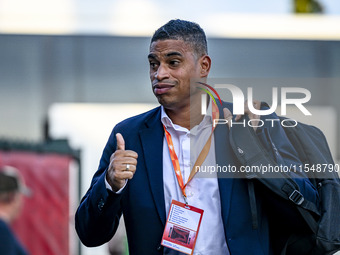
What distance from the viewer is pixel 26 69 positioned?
6.09 meters

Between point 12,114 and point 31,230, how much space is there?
3.97 ft

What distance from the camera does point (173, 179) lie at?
101 inches

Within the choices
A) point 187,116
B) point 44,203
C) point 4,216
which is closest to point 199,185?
point 187,116

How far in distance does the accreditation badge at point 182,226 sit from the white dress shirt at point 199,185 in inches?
0.9

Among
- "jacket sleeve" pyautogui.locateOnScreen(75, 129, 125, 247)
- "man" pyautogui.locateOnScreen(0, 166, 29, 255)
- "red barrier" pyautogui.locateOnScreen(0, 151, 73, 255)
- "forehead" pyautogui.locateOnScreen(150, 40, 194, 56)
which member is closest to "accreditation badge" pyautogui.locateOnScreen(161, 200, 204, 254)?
"jacket sleeve" pyautogui.locateOnScreen(75, 129, 125, 247)

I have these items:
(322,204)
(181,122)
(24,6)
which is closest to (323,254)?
(322,204)

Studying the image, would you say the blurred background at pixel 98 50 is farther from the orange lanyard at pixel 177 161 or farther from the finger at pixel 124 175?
the finger at pixel 124 175

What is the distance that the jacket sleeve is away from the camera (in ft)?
8.07

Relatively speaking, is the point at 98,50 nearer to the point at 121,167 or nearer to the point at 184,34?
the point at 184,34

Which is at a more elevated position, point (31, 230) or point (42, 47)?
point (42, 47)

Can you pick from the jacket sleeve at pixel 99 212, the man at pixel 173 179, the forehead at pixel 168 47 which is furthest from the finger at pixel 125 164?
the forehead at pixel 168 47

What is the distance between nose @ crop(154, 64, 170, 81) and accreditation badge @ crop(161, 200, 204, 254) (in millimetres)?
488

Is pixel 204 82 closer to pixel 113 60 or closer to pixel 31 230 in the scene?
pixel 113 60

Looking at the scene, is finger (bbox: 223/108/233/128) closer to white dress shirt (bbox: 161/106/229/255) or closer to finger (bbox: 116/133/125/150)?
white dress shirt (bbox: 161/106/229/255)
